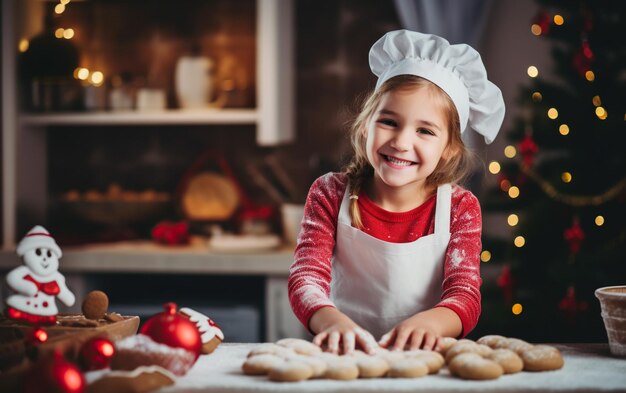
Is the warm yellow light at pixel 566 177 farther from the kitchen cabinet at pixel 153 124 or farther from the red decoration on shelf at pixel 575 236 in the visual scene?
the kitchen cabinet at pixel 153 124

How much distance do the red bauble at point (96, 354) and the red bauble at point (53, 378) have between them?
90 mm

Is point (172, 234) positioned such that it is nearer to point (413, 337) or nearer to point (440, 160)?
point (440, 160)

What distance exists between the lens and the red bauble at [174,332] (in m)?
1.10

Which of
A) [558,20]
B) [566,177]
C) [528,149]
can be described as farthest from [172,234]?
[558,20]

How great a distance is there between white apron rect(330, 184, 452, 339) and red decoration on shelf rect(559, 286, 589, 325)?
129 centimetres

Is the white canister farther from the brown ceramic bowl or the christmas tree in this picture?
the brown ceramic bowl

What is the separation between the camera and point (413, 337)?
1.25 metres

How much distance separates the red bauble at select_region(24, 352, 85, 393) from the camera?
0.95 metres

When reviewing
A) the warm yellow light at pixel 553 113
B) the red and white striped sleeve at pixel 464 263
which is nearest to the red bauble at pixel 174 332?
the red and white striped sleeve at pixel 464 263

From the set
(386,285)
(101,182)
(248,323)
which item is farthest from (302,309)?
(101,182)

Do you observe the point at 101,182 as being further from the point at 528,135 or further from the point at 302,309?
the point at 302,309

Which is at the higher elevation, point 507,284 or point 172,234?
point 172,234

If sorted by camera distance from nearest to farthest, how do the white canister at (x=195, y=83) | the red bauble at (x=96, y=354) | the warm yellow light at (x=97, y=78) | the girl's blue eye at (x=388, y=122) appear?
the red bauble at (x=96, y=354), the girl's blue eye at (x=388, y=122), the white canister at (x=195, y=83), the warm yellow light at (x=97, y=78)

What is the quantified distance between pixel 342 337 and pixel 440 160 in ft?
1.86
